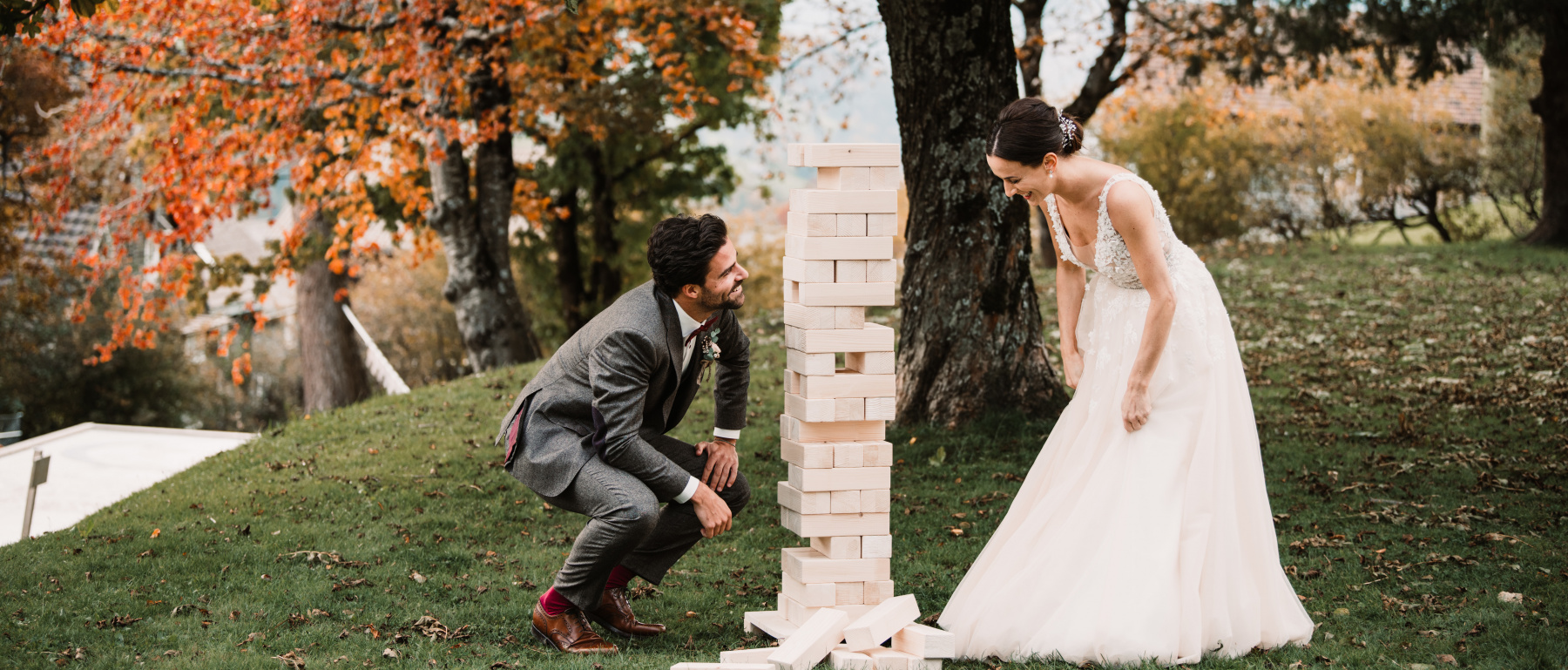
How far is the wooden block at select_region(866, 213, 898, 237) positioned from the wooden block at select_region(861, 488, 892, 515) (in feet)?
3.11

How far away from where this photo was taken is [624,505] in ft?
12.3

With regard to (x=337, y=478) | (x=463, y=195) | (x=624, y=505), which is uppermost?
(x=463, y=195)

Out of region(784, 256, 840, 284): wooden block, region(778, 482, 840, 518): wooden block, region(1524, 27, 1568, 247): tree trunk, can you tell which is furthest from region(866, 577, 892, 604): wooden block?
region(1524, 27, 1568, 247): tree trunk

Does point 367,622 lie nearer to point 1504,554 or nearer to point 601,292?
point 1504,554

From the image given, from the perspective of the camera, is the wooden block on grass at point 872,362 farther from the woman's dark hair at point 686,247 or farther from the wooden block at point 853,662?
the wooden block at point 853,662

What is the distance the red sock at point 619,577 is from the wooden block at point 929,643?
3.73 feet

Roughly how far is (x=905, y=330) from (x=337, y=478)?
12.5 feet

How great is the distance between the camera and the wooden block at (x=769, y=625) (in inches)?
160

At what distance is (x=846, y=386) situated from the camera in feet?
13.0

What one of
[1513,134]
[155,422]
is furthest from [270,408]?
[1513,134]

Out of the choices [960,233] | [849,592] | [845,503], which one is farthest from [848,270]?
[960,233]

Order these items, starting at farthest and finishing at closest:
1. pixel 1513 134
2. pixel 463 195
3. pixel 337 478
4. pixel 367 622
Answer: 1. pixel 1513 134
2. pixel 463 195
3. pixel 337 478
4. pixel 367 622

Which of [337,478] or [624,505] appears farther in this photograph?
[337,478]

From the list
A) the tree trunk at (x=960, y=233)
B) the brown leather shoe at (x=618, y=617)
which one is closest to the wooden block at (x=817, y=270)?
the brown leather shoe at (x=618, y=617)
